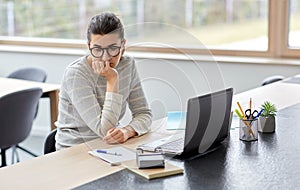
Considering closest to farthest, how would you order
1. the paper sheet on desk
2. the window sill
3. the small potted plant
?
the paper sheet on desk < the small potted plant < the window sill

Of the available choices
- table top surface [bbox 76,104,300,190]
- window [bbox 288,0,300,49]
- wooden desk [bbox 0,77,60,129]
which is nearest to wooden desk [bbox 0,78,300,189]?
table top surface [bbox 76,104,300,190]

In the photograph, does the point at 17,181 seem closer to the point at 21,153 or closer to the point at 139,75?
the point at 139,75

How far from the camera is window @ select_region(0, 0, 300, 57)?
418 cm

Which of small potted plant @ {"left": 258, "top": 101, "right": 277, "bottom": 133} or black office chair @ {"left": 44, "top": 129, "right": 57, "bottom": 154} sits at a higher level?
small potted plant @ {"left": 258, "top": 101, "right": 277, "bottom": 133}

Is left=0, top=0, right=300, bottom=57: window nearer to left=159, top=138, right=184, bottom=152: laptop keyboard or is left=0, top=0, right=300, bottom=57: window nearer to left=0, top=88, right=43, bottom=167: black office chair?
left=0, top=88, right=43, bottom=167: black office chair

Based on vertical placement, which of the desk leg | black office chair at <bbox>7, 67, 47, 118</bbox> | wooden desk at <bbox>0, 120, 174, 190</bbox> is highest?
wooden desk at <bbox>0, 120, 174, 190</bbox>

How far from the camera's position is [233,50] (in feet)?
14.2

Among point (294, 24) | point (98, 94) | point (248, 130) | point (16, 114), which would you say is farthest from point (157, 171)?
point (294, 24)

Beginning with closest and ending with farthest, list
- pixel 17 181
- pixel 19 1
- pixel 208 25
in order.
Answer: pixel 17 181 < pixel 208 25 < pixel 19 1

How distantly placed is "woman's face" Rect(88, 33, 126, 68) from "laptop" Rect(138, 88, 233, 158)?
1.19 ft

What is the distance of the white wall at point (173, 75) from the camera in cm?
222

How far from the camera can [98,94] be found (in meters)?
2.23

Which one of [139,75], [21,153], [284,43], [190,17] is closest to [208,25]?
[190,17]

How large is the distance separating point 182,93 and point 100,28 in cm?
40
